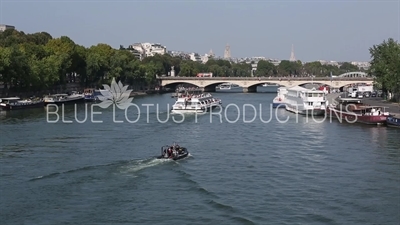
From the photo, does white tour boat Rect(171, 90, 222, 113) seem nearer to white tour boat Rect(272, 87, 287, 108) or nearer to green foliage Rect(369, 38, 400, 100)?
white tour boat Rect(272, 87, 287, 108)

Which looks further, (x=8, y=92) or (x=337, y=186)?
(x=8, y=92)

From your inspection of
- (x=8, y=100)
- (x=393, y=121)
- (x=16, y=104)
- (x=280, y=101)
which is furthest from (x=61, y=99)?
(x=393, y=121)

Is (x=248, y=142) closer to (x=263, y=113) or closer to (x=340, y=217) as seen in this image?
(x=340, y=217)

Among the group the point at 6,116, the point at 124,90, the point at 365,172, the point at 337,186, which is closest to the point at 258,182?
the point at 337,186

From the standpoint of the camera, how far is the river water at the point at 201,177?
16.3 m

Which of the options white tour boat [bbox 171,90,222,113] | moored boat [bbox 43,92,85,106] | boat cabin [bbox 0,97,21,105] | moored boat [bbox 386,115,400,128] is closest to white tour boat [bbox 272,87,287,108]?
white tour boat [bbox 171,90,222,113]

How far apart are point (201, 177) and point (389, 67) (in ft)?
117

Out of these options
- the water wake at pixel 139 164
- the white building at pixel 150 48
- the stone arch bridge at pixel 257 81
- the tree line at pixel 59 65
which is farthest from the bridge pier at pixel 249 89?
the white building at pixel 150 48

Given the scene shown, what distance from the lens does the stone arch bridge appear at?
86.0 metres

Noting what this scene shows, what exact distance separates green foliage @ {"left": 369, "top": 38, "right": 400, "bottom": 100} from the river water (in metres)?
15.7

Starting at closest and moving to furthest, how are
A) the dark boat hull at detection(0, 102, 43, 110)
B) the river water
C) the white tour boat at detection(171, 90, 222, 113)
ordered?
the river water < the white tour boat at detection(171, 90, 222, 113) < the dark boat hull at detection(0, 102, 43, 110)

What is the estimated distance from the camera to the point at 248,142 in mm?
29656

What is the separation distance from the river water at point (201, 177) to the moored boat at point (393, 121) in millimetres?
1064

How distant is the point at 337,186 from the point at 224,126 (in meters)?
18.6
